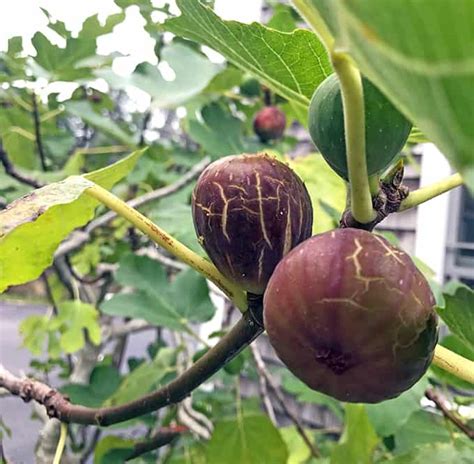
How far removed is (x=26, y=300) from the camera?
308 centimetres

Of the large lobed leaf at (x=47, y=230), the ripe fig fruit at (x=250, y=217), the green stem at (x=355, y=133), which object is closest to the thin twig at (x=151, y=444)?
the large lobed leaf at (x=47, y=230)

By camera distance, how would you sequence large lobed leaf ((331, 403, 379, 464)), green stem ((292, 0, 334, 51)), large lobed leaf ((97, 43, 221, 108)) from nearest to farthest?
green stem ((292, 0, 334, 51))
large lobed leaf ((331, 403, 379, 464))
large lobed leaf ((97, 43, 221, 108))

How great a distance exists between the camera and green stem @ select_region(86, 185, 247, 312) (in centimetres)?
52

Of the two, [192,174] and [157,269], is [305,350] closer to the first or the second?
[157,269]

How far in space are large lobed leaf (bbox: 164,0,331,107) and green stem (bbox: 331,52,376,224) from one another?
0.72ft

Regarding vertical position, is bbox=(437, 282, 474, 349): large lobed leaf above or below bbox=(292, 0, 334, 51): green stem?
below

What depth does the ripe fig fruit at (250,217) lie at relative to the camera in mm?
499

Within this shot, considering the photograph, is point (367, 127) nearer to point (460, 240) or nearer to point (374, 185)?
point (374, 185)

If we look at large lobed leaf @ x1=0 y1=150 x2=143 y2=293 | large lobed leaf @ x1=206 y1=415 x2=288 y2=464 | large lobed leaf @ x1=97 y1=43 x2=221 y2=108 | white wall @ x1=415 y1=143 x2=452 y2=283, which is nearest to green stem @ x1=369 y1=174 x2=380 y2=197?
large lobed leaf @ x1=0 y1=150 x2=143 y2=293

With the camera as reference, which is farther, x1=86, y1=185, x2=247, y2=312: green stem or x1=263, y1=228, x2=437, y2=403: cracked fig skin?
x1=86, y1=185, x2=247, y2=312: green stem

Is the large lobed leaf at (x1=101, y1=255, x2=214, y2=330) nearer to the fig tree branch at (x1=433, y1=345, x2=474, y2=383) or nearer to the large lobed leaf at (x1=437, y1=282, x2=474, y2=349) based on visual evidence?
the large lobed leaf at (x1=437, y1=282, x2=474, y2=349)

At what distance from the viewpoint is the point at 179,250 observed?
537 mm

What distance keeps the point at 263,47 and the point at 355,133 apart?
253 millimetres

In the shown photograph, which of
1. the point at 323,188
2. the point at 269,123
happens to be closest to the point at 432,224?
the point at 269,123
